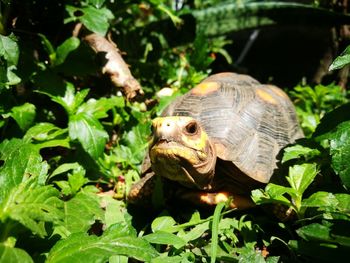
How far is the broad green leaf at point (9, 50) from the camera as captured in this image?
60.4 inches

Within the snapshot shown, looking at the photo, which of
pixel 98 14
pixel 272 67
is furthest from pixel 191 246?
pixel 272 67

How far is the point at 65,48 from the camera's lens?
1890 mm

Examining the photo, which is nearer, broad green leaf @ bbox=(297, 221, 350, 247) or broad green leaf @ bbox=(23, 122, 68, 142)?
broad green leaf @ bbox=(297, 221, 350, 247)

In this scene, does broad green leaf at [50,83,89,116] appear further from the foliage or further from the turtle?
the turtle

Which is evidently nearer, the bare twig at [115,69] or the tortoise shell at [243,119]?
the tortoise shell at [243,119]

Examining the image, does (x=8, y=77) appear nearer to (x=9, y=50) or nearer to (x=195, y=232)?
(x=9, y=50)

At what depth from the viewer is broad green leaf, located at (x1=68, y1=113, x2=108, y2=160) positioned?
1687 millimetres

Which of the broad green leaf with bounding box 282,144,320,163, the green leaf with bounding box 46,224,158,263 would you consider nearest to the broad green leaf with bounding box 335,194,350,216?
the broad green leaf with bounding box 282,144,320,163

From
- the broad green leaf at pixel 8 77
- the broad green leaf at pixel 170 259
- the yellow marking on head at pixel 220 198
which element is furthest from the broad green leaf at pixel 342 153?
the broad green leaf at pixel 8 77

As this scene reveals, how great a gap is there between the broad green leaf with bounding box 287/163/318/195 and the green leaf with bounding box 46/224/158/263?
63 centimetres

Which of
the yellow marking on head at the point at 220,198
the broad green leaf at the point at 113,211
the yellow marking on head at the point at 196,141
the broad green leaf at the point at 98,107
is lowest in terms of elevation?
→ the broad green leaf at the point at 113,211

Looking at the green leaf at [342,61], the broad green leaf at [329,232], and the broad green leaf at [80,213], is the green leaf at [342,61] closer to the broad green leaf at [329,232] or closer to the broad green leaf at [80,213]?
the broad green leaf at [329,232]

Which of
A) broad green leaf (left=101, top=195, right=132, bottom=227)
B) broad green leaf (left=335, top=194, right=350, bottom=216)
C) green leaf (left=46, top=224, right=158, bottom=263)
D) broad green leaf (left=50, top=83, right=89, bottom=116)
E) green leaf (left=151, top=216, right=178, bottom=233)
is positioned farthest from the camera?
broad green leaf (left=50, top=83, right=89, bottom=116)

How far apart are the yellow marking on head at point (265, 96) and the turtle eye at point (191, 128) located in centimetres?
56
